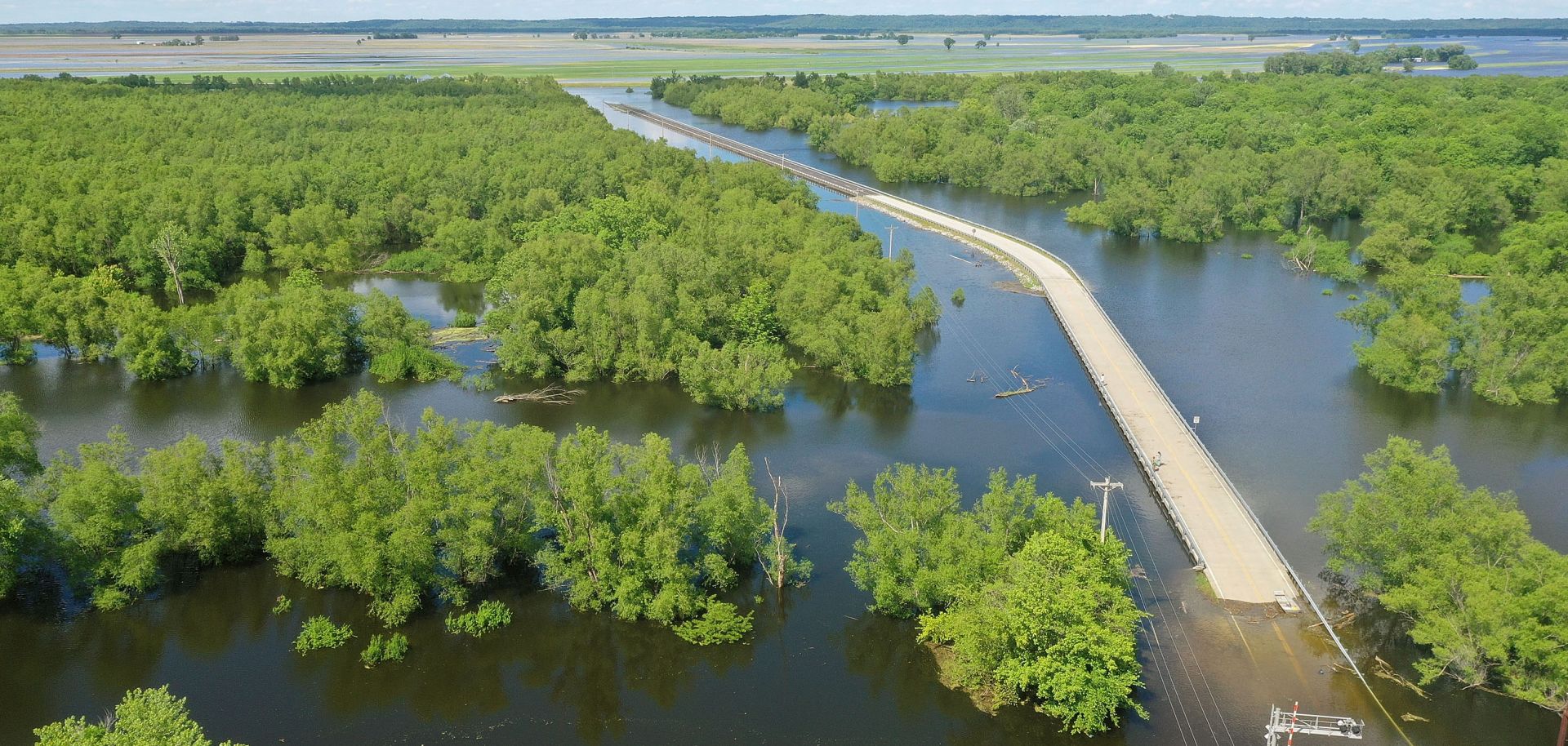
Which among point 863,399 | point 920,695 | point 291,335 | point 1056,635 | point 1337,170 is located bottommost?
point 920,695

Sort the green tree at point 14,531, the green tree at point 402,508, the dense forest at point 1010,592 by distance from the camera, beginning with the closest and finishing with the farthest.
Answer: the dense forest at point 1010,592
the green tree at point 14,531
the green tree at point 402,508

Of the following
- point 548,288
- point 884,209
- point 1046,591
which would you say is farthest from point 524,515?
point 884,209

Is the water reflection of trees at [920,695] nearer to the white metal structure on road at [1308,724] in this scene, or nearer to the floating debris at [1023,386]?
the white metal structure on road at [1308,724]

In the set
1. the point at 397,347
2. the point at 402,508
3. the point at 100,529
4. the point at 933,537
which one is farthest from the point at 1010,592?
the point at 397,347

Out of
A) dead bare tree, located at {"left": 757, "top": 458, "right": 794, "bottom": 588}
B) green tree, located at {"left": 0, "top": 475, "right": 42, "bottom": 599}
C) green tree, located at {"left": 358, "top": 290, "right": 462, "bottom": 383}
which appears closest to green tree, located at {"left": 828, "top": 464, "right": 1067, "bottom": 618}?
dead bare tree, located at {"left": 757, "top": 458, "right": 794, "bottom": 588}

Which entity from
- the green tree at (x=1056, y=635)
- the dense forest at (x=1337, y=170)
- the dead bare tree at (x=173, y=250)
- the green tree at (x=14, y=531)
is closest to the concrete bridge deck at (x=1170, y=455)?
the green tree at (x=1056, y=635)

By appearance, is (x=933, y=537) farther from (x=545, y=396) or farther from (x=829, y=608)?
(x=545, y=396)

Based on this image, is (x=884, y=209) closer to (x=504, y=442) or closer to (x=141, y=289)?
(x=141, y=289)

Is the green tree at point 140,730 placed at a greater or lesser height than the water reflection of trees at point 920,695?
greater
